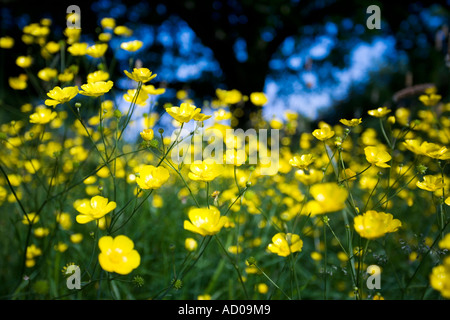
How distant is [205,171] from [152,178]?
15 centimetres

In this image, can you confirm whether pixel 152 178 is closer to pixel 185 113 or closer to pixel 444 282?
pixel 185 113

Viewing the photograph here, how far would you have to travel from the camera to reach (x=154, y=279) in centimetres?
138

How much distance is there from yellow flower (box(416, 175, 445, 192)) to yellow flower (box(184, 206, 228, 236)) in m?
0.52

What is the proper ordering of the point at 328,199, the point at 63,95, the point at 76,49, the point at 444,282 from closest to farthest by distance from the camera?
the point at 444,282, the point at 328,199, the point at 63,95, the point at 76,49

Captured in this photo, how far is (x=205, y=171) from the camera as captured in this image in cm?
84

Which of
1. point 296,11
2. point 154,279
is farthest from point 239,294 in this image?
point 296,11

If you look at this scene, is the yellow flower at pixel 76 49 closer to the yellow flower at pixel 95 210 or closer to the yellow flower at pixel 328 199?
the yellow flower at pixel 95 210

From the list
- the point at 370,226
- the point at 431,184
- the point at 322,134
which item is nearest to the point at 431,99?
the point at 431,184

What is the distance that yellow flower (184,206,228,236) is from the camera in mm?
666

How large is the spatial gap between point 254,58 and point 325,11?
130cm

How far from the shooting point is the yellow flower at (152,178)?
2.42 feet

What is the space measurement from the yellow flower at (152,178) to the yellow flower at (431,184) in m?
0.64

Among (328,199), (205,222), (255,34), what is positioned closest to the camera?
(328,199)
